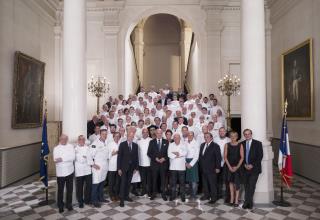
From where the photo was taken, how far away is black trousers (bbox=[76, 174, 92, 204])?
6539 mm

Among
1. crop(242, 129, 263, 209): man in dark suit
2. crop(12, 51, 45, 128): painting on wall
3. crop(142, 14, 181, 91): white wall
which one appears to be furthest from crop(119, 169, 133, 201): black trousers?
crop(142, 14, 181, 91): white wall

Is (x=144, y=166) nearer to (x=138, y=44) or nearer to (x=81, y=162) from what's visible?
(x=81, y=162)

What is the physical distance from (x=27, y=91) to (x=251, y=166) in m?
7.89

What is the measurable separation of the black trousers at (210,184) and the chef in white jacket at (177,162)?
0.55 metres

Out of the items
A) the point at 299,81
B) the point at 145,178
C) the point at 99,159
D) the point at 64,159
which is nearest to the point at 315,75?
the point at 299,81

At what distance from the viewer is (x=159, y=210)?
21.0 feet

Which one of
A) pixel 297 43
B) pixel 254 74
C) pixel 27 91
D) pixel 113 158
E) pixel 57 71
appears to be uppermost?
pixel 297 43

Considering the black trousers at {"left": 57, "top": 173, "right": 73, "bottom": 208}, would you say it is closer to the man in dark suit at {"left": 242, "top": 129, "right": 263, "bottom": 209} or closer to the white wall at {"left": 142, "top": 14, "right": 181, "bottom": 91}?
the man in dark suit at {"left": 242, "top": 129, "right": 263, "bottom": 209}

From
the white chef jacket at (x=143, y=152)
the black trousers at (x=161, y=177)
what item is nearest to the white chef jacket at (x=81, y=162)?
the white chef jacket at (x=143, y=152)

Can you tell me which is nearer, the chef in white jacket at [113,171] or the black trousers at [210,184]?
the black trousers at [210,184]

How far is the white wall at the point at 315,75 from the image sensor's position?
8.88m

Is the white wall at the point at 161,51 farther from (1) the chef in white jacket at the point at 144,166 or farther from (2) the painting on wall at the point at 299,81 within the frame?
(1) the chef in white jacket at the point at 144,166

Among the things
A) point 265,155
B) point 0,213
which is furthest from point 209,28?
point 0,213

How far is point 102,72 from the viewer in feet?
43.2
